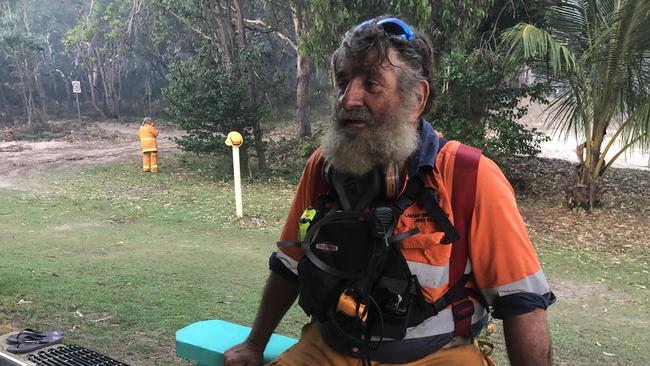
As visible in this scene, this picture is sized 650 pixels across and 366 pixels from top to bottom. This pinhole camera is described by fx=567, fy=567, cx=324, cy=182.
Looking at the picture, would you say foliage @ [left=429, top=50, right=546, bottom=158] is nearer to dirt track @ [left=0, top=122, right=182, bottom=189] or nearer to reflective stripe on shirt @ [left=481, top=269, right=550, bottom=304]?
reflective stripe on shirt @ [left=481, top=269, right=550, bottom=304]

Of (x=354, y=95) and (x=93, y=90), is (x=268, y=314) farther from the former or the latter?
(x=93, y=90)

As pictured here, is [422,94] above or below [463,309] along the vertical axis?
above

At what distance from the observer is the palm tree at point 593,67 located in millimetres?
8102

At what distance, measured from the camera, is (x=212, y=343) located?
2.24 m

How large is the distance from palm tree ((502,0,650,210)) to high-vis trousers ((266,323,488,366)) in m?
7.38

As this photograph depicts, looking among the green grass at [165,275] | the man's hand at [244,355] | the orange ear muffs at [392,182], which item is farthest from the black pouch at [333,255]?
the green grass at [165,275]

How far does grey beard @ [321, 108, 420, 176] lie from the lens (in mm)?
1732

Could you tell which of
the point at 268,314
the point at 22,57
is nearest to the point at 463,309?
the point at 268,314

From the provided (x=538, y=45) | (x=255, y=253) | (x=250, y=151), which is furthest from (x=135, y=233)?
(x=250, y=151)

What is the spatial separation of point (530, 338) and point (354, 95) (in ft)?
2.86

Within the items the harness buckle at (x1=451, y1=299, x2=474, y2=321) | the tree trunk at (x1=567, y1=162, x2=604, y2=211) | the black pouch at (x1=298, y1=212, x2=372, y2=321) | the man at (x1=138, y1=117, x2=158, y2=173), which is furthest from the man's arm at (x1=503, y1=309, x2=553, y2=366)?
the man at (x1=138, y1=117, x2=158, y2=173)

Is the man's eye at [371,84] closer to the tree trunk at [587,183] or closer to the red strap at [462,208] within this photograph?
the red strap at [462,208]

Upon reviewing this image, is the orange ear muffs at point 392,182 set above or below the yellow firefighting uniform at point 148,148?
above

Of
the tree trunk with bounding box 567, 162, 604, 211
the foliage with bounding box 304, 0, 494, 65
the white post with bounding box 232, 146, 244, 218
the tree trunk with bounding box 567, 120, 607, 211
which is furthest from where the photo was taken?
the foliage with bounding box 304, 0, 494, 65
